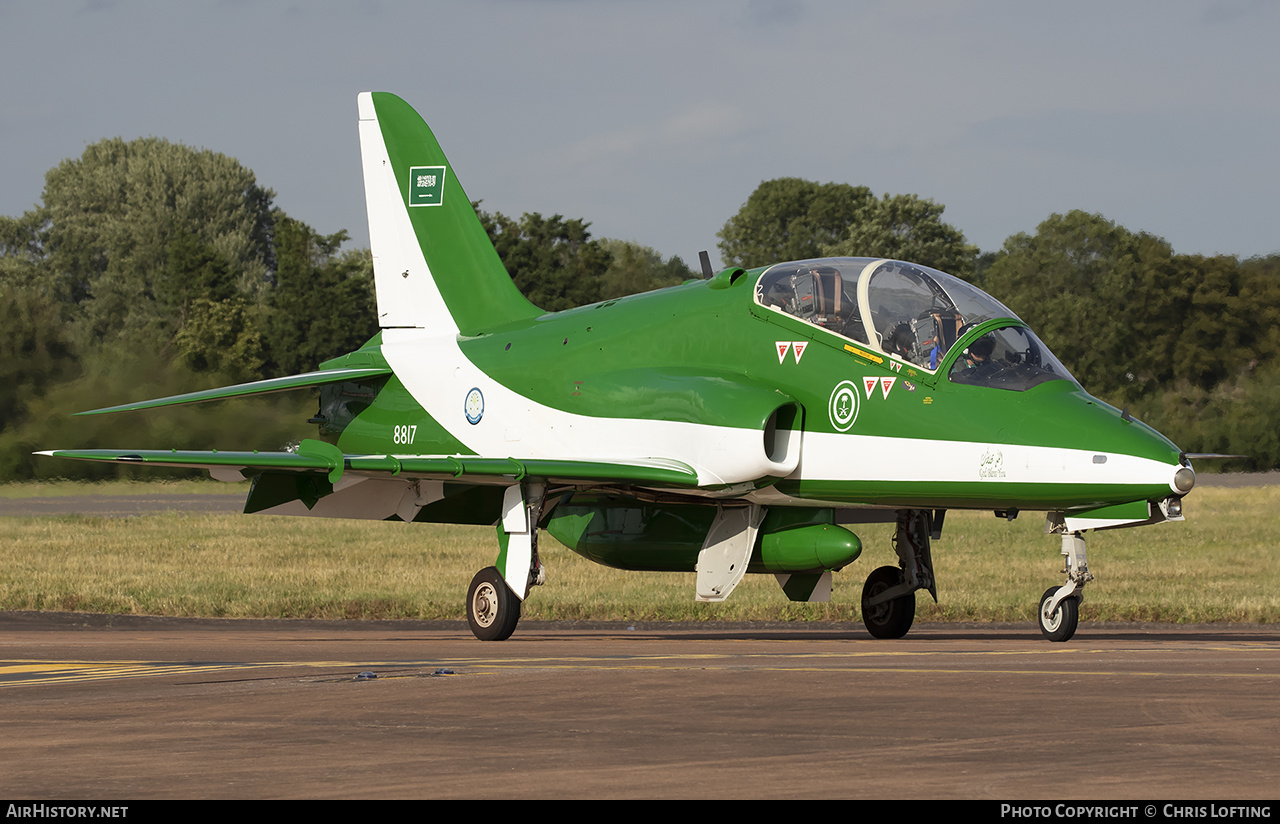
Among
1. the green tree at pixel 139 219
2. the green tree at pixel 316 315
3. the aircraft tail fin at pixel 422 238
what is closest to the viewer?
the aircraft tail fin at pixel 422 238

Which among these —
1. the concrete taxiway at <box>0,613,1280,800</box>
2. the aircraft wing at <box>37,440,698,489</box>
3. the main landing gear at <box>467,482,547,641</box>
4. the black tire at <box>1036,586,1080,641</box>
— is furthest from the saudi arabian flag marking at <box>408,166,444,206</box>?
the black tire at <box>1036,586,1080,641</box>

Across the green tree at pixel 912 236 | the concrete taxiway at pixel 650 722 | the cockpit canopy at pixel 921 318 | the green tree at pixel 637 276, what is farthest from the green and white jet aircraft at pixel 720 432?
the green tree at pixel 912 236

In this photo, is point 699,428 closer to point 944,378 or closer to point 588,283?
point 944,378

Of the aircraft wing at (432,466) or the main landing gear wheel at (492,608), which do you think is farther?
the main landing gear wheel at (492,608)

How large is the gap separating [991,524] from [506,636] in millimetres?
27325

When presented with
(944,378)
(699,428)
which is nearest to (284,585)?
(699,428)

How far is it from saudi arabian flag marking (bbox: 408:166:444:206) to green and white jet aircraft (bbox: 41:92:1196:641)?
0.73 meters

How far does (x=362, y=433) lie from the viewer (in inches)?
792

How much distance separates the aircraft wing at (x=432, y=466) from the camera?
15.8 metres

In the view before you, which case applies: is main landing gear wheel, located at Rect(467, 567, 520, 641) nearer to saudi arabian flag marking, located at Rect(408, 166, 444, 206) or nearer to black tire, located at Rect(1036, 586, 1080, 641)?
black tire, located at Rect(1036, 586, 1080, 641)

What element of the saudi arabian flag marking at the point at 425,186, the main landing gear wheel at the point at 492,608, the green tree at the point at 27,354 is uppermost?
the saudi arabian flag marking at the point at 425,186

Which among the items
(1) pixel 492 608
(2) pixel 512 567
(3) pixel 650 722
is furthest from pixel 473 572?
(3) pixel 650 722

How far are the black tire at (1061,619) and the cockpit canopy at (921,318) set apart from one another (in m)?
2.04

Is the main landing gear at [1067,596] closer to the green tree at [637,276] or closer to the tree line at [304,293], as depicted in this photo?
the tree line at [304,293]
